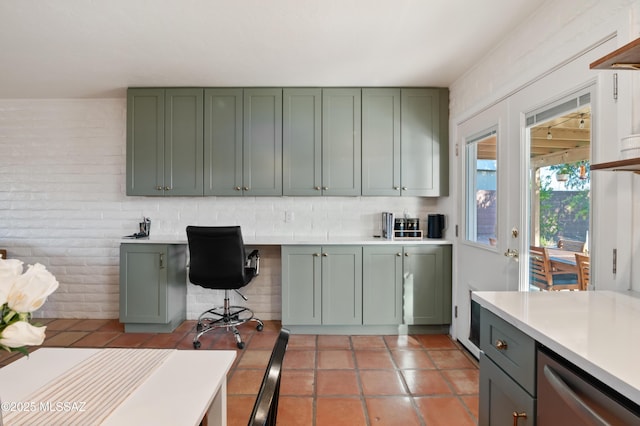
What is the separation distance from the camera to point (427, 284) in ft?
9.87

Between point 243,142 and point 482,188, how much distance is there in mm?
2252

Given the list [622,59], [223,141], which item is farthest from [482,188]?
[223,141]

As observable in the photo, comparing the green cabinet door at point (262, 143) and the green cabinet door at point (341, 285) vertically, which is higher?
the green cabinet door at point (262, 143)

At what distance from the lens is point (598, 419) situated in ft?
2.25

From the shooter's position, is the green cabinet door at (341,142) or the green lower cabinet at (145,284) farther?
the green cabinet door at (341,142)

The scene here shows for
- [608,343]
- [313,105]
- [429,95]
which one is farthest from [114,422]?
[429,95]

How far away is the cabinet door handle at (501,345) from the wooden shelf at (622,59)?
1033mm

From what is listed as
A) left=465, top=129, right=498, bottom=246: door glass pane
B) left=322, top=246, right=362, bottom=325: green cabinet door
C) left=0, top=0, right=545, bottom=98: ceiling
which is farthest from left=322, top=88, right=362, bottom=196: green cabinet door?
left=465, top=129, right=498, bottom=246: door glass pane

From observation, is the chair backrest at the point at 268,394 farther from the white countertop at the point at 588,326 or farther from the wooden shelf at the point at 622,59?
the wooden shelf at the point at 622,59

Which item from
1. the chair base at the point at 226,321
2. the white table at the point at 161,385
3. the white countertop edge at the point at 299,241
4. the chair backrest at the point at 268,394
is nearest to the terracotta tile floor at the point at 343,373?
the chair base at the point at 226,321

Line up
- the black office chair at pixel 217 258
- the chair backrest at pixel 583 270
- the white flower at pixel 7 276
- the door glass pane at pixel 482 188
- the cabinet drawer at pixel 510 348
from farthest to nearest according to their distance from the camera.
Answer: the black office chair at pixel 217 258, the door glass pane at pixel 482 188, the chair backrest at pixel 583 270, the cabinet drawer at pixel 510 348, the white flower at pixel 7 276

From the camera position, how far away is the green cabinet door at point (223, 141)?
3.14 m

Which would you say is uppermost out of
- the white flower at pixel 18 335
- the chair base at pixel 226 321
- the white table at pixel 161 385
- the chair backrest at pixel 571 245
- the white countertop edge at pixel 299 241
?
the chair backrest at pixel 571 245

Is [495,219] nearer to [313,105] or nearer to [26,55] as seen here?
[313,105]
